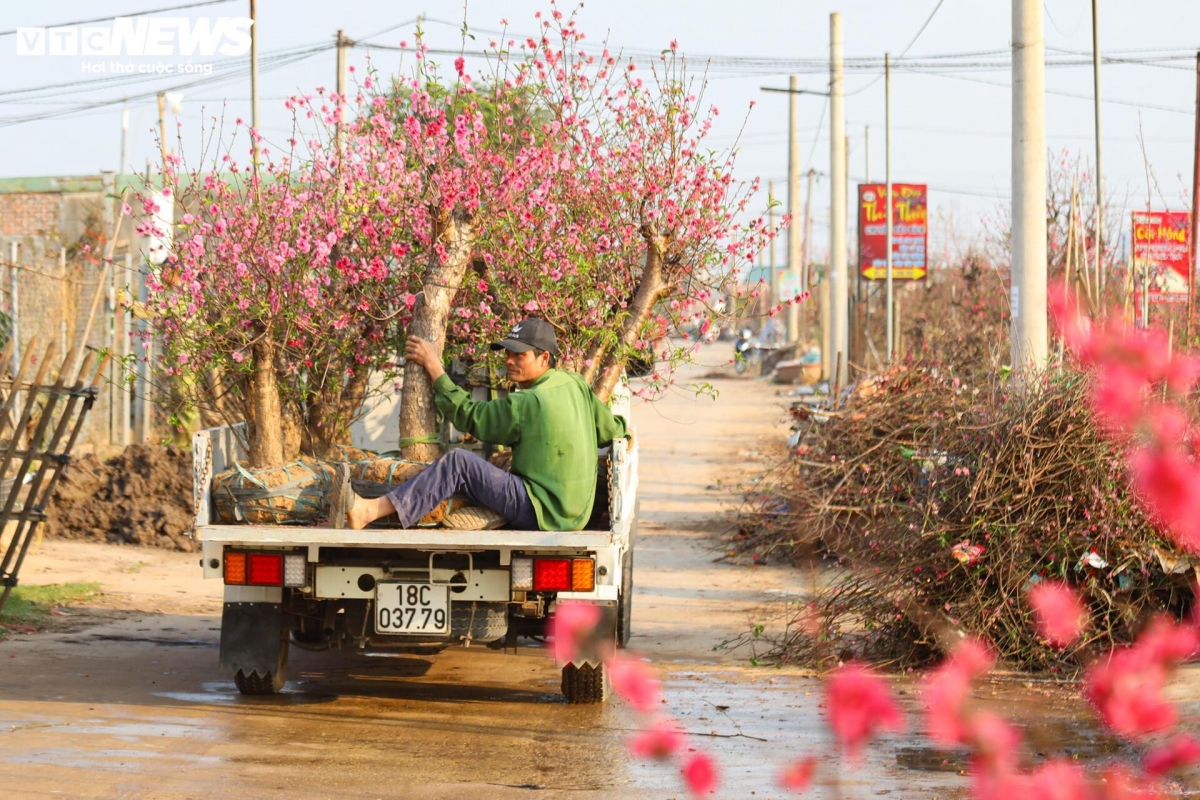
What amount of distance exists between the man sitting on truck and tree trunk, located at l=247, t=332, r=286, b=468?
151 cm

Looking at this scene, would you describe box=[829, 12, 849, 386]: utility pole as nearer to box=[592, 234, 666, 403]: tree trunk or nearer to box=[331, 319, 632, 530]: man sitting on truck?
box=[592, 234, 666, 403]: tree trunk

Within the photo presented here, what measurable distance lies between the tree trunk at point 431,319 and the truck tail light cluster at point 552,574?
Answer: 1.50 meters

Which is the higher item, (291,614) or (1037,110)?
(1037,110)

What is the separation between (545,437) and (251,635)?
1.74 metres

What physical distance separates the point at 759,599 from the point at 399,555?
16.4 feet

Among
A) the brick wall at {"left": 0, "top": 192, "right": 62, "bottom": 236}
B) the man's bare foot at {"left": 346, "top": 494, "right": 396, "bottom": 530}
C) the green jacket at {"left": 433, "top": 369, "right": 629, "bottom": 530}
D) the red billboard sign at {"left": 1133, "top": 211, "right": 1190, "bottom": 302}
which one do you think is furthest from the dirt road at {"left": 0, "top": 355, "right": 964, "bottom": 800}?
the brick wall at {"left": 0, "top": 192, "right": 62, "bottom": 236}

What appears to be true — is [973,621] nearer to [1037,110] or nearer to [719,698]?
[719,698]

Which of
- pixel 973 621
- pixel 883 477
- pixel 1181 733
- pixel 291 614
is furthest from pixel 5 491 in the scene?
pixel 1181 733

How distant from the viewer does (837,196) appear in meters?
26.2

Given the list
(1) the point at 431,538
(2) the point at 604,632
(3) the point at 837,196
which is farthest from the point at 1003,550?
(3) the point at 837,196

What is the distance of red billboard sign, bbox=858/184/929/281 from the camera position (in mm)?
28984

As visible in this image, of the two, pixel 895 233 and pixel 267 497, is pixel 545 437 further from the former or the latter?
pixel 895 233

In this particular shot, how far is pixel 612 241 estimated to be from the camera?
9.59 meters

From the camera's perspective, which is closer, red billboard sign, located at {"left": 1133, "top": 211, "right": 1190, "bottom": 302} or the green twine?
the green twine
